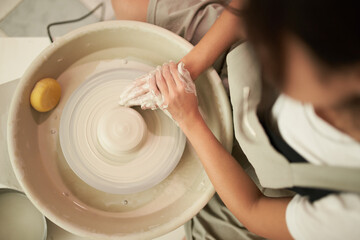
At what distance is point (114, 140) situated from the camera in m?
0.84

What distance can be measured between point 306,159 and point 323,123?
0.10 meters

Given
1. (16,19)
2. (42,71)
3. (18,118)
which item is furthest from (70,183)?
(16,19)

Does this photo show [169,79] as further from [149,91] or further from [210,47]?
[210,47]

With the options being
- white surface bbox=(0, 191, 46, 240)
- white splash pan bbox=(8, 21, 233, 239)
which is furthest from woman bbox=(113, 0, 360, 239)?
white surface bbox=(0, 191, 46, 240)

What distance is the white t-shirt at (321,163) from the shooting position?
0.57 metres

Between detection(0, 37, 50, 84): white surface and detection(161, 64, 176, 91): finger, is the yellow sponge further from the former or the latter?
detection(0, 37, 50, 84): white surface

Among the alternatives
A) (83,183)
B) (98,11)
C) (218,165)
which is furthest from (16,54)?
(218,165)

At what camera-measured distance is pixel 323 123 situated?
0.60 m

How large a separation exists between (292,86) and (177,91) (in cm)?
38

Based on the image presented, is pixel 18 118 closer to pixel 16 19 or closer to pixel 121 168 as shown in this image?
pixel 121 168

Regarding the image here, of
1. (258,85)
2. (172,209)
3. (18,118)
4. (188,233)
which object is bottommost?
(188,233)

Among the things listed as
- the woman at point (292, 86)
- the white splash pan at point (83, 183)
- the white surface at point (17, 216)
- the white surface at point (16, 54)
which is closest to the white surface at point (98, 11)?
the white surface at point (16, 54)

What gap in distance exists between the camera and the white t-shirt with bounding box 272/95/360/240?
1.87 feet

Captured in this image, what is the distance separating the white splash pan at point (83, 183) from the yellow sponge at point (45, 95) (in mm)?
26
